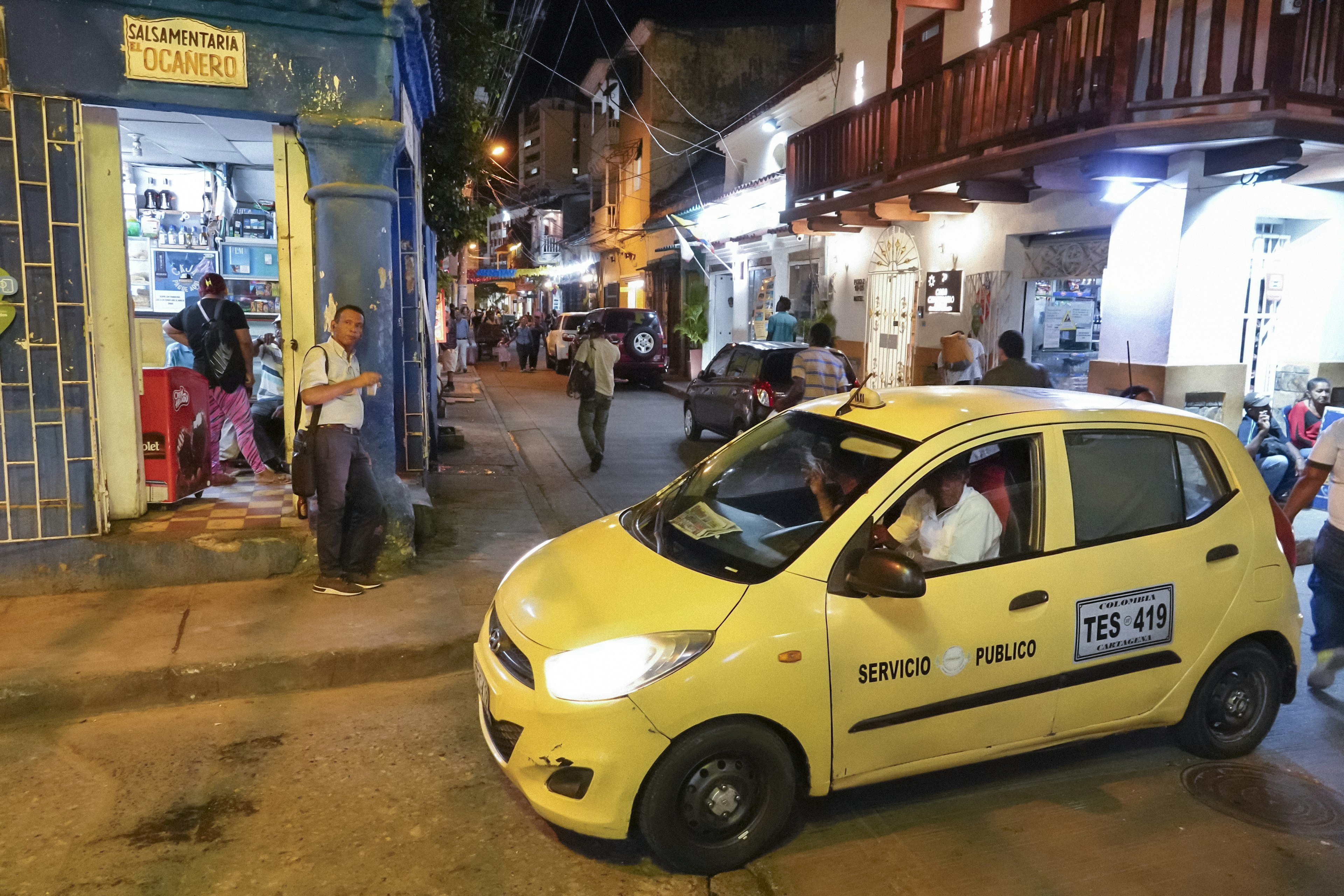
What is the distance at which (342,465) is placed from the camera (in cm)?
586

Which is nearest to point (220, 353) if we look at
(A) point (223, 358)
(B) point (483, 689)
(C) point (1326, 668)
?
(A) point (223, 358)

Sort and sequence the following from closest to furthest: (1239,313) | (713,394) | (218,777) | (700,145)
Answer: (218,777) < (1239,313) < (713,394) < (700,145)

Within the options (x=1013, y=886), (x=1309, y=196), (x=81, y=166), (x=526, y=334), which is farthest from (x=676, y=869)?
(x=526, y=334)

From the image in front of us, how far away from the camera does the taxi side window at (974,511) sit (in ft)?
12.1

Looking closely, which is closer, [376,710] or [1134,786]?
[1134,786]

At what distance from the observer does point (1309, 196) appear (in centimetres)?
986

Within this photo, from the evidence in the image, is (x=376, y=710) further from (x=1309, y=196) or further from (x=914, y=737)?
(x=1309, y=196)

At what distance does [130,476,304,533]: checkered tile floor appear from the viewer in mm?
6352

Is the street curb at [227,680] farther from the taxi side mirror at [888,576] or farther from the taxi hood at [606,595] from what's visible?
the taxi side mirror at [888,576]

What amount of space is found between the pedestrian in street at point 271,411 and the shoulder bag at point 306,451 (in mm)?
2042

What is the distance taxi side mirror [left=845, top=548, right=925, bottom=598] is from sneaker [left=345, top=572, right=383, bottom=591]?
3.93m

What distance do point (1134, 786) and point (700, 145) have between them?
24.3m

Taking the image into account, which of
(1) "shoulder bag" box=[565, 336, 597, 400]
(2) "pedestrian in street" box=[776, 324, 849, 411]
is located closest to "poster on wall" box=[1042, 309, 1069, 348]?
(2) "pedestrian in street" box=[776, 324, 849, 411]

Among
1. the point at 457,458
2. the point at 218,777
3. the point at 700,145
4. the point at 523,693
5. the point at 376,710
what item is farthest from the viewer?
the point at 700,145
